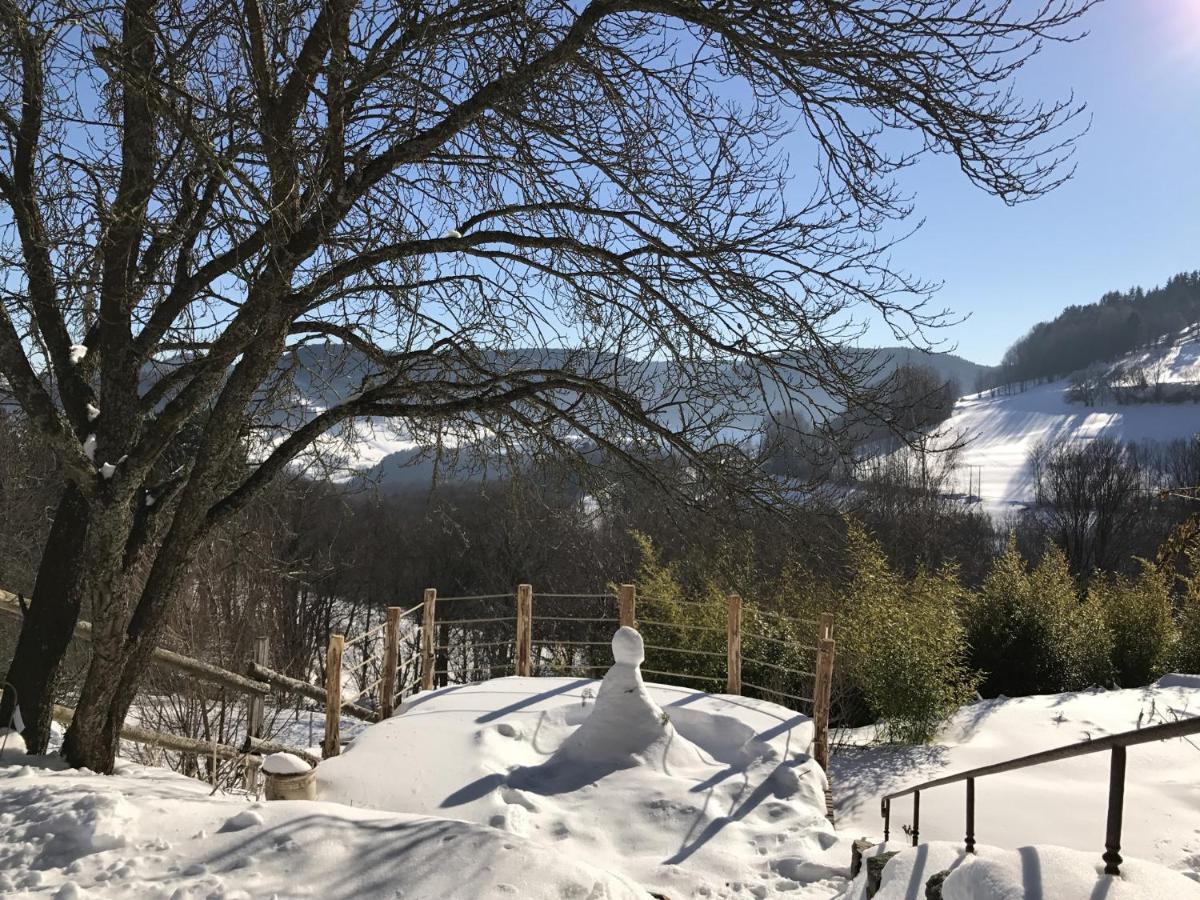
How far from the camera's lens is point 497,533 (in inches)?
1102

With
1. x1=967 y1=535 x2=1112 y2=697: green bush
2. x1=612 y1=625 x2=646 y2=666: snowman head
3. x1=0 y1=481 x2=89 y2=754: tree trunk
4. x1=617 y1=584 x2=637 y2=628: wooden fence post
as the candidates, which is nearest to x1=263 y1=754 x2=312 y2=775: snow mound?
x1=0 y1=481 x2=89 y2=754: tree trunk

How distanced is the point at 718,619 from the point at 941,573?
396cm

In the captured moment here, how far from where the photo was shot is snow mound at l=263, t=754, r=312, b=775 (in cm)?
507

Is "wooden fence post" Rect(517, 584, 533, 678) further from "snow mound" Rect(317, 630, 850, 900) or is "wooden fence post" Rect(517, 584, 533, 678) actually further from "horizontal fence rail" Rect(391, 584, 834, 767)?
"snow mound" Rect(317, 630, 850, 900)

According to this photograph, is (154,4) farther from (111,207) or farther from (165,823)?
(165,823)

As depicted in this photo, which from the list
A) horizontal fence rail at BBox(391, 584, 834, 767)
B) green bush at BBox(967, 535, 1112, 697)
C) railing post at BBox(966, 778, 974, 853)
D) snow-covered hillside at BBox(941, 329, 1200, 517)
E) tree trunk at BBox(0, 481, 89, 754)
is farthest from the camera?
snow-covered hillside at BBox(941, 329, 1200, 517)

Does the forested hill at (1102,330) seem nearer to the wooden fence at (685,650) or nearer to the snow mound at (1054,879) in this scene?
the wooden fence at (685,650)

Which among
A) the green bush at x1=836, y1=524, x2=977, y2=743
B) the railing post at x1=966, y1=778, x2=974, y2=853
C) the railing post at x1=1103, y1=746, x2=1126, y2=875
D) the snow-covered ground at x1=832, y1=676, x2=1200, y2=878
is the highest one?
the railing post at x1=1103, y1=746, x2=1126, y2=875

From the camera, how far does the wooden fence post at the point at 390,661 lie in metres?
7.55

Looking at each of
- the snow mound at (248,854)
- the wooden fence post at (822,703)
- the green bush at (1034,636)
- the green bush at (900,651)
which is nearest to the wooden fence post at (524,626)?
the wooden fence post at (822,703)

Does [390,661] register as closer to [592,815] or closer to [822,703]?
[592,815]

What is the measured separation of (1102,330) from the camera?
397 feet

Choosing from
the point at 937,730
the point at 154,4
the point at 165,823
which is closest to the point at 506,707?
the point at 165,823

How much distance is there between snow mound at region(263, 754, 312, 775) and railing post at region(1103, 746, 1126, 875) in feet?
14.5
